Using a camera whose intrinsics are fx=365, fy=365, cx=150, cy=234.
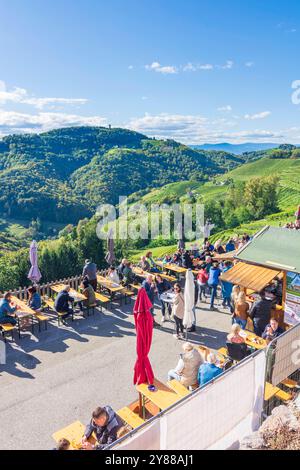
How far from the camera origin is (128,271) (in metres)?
13.5

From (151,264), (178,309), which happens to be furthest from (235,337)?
(151,264)

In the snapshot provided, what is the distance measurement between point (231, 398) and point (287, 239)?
21.0 ft

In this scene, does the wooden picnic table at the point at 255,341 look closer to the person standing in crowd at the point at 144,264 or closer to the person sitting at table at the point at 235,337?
the person sitting at table at the point at 235,337

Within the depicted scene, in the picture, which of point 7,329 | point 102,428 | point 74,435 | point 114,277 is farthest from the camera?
point 114,277

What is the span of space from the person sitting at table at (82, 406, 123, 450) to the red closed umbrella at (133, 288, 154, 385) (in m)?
1.23

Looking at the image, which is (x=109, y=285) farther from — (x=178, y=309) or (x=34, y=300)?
(x=178, y=309)

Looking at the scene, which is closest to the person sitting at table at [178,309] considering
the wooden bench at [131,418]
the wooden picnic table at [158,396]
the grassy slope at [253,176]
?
the wooden picnic table at [158,396]

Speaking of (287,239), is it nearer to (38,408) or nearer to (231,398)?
(231,398)

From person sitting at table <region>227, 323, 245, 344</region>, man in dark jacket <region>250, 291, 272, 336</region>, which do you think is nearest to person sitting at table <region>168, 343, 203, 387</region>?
person sitting at table <region>227, 323, 245, 344</region>

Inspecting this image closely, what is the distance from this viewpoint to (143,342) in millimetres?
6988

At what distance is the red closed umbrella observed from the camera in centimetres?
679

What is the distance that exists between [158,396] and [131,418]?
590mm

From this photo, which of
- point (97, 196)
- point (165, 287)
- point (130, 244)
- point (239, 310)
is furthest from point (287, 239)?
point (97, 196)

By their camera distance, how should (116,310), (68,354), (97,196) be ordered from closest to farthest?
(68,354), (116,310), (97,196)
